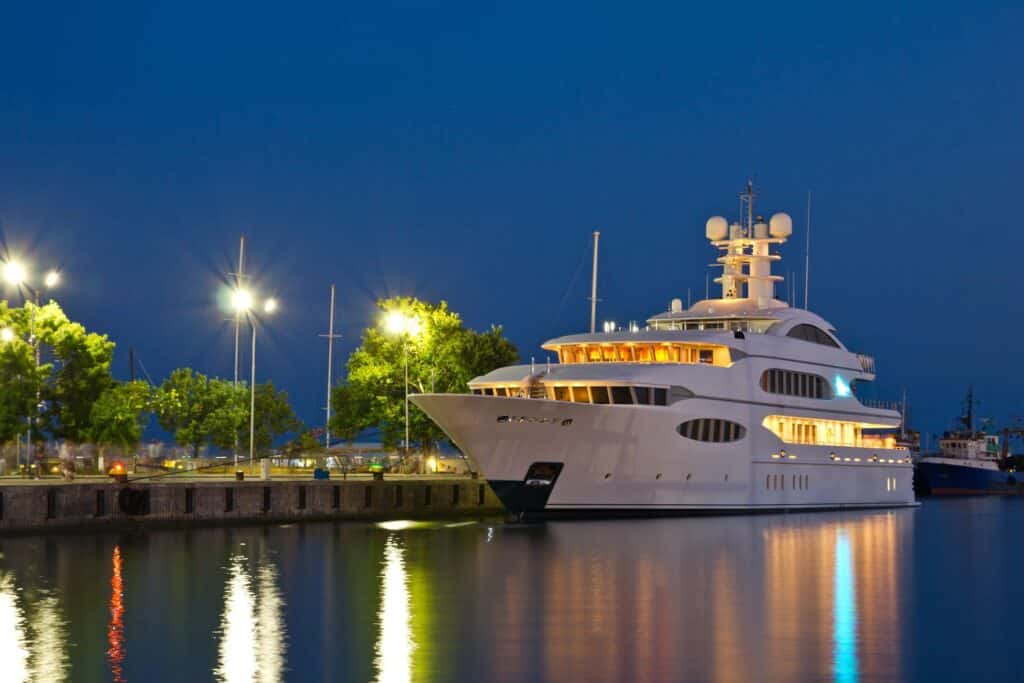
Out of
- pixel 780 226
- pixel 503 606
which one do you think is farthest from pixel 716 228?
pixel 503 606

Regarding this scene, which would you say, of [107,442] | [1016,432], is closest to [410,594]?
[107,442]

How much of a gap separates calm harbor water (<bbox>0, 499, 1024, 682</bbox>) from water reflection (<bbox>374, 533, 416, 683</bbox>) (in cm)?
8

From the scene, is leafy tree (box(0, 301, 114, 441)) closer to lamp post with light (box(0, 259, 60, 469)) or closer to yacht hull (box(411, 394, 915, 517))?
lamp post with light (box(0, 259, 60, 469))

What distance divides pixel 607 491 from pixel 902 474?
96.2 ft

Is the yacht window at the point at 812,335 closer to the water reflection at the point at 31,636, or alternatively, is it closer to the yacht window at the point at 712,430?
the yacht window at the point at 712,430

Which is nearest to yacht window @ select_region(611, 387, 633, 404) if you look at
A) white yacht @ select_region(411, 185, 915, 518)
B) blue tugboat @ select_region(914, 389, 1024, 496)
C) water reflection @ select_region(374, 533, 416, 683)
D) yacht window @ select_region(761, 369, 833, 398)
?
white yacht @ select_region(411, 185, 915, 518)

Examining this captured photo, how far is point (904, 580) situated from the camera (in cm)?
4488

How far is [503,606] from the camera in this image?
36.2 meters

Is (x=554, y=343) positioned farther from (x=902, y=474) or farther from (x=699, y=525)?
(x=902, y=474)

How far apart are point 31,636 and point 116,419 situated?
36.3 meters

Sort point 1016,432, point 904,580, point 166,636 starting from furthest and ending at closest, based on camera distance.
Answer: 1. point 1016,432
2. point 904,580
3. point 166,636

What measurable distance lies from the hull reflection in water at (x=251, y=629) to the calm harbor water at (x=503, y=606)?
0.29 ft

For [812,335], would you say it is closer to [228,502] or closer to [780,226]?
[780,226]

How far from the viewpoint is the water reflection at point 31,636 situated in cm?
2686
